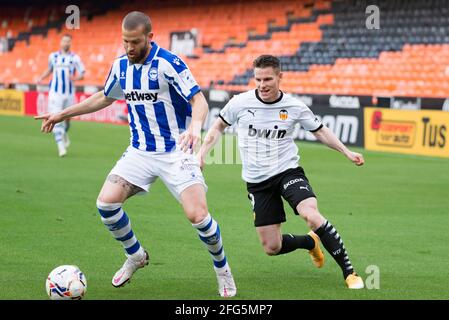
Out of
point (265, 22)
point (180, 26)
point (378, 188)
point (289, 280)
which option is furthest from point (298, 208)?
point (180, 26)

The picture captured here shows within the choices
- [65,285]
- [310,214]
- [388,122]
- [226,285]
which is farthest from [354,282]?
[388,122]

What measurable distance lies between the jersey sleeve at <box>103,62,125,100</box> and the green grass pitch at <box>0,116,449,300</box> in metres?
1.53

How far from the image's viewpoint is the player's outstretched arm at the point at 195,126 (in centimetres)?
647

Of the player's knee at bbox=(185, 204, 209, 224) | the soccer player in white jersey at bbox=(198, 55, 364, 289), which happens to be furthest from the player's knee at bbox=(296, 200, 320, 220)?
the player's knee at bbox=(185, 204, 209, 224)

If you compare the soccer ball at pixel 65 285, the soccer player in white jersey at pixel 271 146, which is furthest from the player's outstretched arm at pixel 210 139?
the soccer ball at pixel 65 285

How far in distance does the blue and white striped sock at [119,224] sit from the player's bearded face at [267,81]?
1.56 meters

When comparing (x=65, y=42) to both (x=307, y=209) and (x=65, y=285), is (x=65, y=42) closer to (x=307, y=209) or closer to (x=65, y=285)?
(x=307, y=209)

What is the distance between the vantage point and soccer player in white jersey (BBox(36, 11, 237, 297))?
6.86 m

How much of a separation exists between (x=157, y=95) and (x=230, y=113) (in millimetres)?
1000

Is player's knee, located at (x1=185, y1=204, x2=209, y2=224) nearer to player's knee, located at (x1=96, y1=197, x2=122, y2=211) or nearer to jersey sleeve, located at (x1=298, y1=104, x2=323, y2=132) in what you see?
player's knee, located at (x1=96, y1=197, x2=122, y2=211)

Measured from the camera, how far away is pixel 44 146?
68.5ft

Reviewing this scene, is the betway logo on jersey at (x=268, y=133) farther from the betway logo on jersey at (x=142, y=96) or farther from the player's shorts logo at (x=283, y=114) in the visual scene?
the betway logo on jersey at (x=142, y=96)
